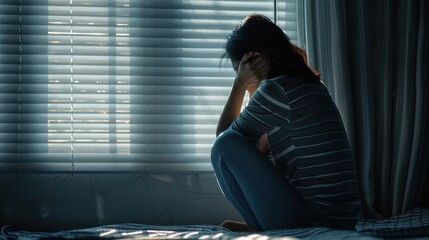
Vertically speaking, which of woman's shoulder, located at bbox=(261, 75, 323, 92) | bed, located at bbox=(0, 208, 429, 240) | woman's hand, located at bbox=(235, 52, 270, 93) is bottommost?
bed, located at bbox=(0, 208, 429, 240)

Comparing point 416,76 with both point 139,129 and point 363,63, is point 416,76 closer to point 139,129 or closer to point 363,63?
point 363,63

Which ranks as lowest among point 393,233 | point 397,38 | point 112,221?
point 112,221

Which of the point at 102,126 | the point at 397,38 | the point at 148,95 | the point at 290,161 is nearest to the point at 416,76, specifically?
the point at 397,38

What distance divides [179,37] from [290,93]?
3.24ft

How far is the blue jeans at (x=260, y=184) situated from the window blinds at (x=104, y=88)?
Result: 76cm

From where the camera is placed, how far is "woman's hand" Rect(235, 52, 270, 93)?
1.86 meters

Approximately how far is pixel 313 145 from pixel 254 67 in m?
0.37

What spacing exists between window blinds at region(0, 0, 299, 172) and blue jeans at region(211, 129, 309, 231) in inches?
29.8

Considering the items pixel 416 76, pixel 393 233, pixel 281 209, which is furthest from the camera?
pixel 416 76

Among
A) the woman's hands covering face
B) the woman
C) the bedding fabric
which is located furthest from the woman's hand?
the bedding fabric

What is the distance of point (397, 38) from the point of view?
2.45m

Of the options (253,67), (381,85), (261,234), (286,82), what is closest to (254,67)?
(253,67)

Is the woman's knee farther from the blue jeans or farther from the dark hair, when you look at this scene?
the dark hair

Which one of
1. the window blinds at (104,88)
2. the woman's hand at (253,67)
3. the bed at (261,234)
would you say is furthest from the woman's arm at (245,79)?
the window blinds at (104,88)
